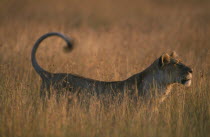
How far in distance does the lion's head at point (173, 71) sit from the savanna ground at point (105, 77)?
0.30m

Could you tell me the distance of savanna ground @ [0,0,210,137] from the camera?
202 inches

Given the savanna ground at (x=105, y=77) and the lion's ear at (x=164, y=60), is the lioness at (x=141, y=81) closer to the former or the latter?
the lion's ear at (x=164, y=60)

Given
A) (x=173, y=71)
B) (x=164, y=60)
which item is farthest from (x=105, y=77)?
(x=173, y=71)

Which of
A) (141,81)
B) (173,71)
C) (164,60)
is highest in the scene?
(164,60)

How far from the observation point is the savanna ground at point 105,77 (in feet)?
16.8

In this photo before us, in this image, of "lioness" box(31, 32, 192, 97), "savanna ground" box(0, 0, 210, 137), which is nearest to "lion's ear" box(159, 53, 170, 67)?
"lioness" box(31, 32, 192, 97)

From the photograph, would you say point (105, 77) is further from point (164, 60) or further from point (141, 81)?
point (164, 60)

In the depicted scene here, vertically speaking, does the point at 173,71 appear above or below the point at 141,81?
above

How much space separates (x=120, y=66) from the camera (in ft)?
28.4

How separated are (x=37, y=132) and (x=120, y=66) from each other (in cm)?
404

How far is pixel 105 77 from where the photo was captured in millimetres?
7664

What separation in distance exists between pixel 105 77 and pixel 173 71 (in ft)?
5.95

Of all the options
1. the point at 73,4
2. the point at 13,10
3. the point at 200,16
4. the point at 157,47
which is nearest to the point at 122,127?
the point at 157,47

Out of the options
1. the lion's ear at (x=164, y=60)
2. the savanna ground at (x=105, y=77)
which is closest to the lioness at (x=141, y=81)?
the lion's ear at (x=164, y=60)
